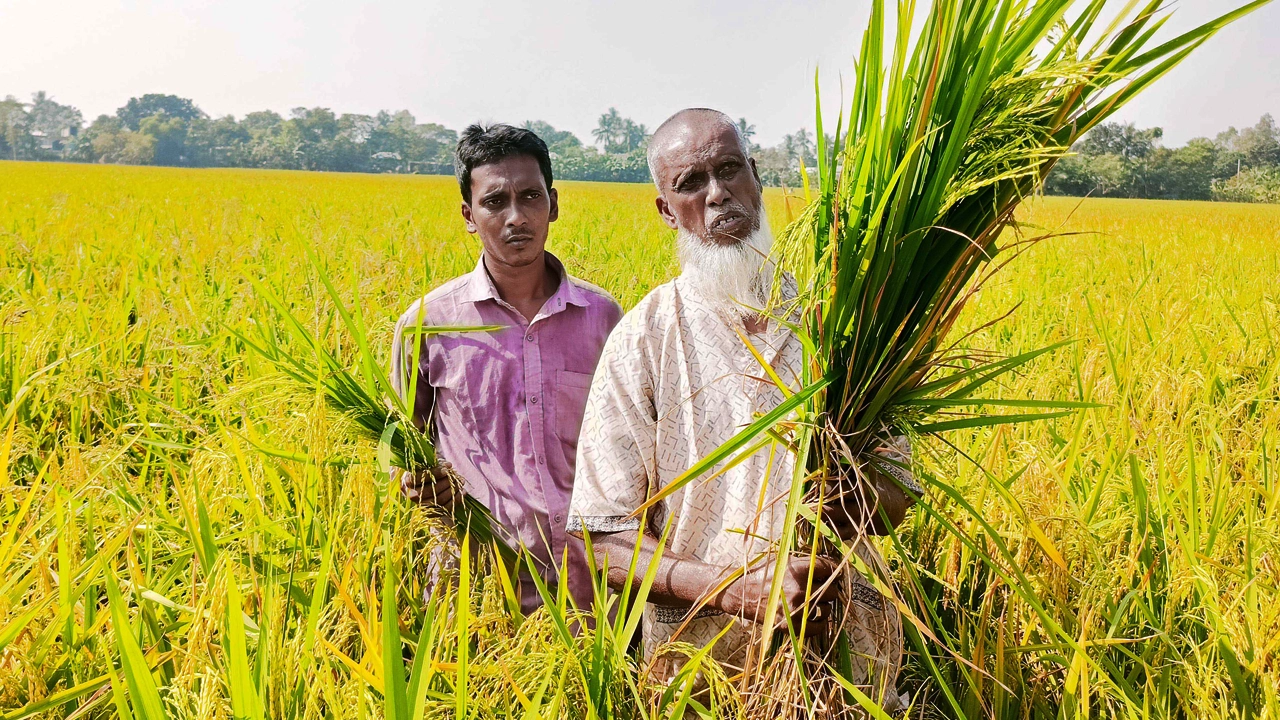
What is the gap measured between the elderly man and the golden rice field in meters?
0.16

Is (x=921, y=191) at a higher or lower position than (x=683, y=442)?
higher

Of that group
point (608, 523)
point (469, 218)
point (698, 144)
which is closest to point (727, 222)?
point (698, 144)

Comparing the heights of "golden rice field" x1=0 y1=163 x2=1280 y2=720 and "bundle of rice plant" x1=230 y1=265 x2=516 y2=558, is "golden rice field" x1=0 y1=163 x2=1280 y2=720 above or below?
below

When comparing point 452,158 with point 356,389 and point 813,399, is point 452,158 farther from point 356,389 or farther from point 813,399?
point 813,399

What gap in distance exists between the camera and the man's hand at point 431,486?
1723 mm

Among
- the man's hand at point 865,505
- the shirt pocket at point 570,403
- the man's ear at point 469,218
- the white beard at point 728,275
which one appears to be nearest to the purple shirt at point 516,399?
the shirt pocket at point 570,403

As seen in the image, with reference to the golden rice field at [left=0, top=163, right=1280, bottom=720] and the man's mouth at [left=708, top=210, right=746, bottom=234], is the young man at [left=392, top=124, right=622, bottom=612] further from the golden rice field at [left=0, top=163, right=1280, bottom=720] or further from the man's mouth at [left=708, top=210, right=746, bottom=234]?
the man's mouth at [left=708, top=210, right=746, bottom=234]

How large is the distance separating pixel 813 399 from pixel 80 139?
10180cm

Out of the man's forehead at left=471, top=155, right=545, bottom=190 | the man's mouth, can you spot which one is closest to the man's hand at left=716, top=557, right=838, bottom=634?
the man's mouth

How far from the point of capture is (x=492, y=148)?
2164 mm

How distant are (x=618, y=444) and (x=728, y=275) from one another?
1.29 ft

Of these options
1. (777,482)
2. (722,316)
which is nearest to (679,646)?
(777,482)

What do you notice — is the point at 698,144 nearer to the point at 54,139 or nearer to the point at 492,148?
the point at 492,148

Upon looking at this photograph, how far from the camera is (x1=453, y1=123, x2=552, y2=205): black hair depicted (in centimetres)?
216
